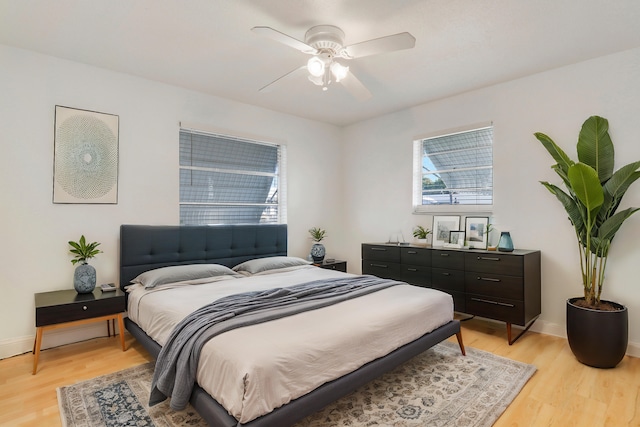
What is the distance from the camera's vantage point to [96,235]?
3324mm

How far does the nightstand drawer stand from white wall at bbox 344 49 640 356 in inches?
139

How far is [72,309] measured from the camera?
109 inches

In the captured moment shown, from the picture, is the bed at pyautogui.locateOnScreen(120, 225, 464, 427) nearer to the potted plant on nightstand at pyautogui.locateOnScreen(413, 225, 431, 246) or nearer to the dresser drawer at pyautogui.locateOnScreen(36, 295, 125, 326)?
the dresser drawer at pyautogui.locateOnScreen(36, 295, 125, 326)

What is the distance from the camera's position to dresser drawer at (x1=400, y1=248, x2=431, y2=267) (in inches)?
152

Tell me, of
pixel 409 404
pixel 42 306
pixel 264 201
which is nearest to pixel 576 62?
pixel 409 404

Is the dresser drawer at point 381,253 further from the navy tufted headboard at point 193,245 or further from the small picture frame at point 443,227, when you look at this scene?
the navy tufted headboard at point 193,245

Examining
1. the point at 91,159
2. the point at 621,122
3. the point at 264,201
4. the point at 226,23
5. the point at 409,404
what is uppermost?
the point at 226,23

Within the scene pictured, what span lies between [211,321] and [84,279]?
1.76 metres

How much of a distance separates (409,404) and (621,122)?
3.16 m

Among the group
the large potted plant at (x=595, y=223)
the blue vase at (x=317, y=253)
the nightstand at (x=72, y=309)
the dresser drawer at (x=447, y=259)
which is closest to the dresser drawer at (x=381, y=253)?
the dresser drawer at (x=447, y=259)

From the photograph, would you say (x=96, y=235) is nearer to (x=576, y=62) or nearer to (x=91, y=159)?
(x=91, y=159)

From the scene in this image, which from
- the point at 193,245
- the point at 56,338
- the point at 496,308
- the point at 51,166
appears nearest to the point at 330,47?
the point at 193,245

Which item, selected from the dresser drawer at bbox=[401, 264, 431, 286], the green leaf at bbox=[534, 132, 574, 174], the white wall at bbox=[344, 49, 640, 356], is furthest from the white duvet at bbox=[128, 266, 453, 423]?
the green leaf at bbox=[534, 132, 574, 174]

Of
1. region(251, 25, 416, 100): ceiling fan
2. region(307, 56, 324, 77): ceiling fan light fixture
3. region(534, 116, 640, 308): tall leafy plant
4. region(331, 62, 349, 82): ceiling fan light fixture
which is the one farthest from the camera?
region(534, 116, 640, 308): tall leafy plant
